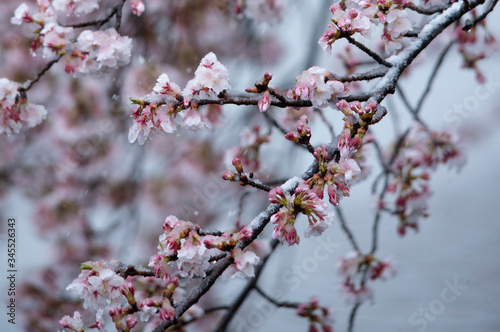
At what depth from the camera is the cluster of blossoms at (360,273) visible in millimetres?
1248

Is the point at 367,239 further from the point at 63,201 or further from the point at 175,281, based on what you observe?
the point at 175,281

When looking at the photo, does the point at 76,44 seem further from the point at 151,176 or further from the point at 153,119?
the point at 151,176

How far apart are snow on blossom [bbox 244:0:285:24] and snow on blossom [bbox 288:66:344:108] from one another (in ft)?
2.84

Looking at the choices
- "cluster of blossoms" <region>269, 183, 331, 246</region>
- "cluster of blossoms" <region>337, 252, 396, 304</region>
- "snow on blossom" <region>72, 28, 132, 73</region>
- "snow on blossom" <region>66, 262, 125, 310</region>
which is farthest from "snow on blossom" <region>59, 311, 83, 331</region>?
"cluster of blossoms" <region>337, 252, 396, 304</region>

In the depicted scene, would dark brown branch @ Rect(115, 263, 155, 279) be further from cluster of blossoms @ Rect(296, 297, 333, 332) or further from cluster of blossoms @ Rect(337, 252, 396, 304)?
cluster of blossoms @ Rect(337, 252, 396, 304)

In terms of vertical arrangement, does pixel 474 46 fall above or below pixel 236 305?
above

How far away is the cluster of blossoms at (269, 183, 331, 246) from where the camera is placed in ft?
1.82

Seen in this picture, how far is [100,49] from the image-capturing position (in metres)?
0.86

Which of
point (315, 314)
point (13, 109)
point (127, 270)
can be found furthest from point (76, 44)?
point (315, 314)

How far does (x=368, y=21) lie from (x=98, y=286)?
1.49 feet

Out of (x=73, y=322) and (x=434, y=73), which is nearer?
(x=73, y=322)

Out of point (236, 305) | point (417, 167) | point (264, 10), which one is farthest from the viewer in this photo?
point (264, 10)

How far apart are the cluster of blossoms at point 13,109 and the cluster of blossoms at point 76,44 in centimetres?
8

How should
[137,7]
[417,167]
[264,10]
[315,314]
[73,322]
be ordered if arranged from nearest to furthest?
[73,322]
[137,7]
[315,314]
[417,167]
[264,10]
